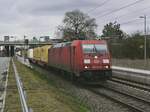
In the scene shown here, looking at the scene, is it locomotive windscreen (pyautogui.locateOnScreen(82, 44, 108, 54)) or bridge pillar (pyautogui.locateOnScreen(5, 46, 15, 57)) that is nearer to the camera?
locomotive windscreen (pyautogui.locateOnScreen(82, 44, 108, 54))

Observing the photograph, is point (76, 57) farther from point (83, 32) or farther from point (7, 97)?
point (83, 32)

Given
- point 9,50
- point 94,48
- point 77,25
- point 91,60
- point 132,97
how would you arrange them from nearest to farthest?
1. point 132,97
2. point 91,60
3. point 94,48
4. point 77,25
5. point 9,50

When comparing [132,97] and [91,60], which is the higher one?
[91,60]

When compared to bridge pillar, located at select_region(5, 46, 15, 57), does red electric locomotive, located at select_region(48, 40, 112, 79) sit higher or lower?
higher

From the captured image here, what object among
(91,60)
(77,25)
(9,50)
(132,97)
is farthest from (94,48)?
(9,50)

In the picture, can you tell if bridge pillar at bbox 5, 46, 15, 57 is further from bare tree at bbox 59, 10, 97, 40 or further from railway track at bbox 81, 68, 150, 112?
railway track at bbox 81, 68, 150, 112

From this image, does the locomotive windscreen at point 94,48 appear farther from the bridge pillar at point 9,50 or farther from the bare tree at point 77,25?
the bridge pillar at point 9,50

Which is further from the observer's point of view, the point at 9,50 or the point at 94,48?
the point at 9,50

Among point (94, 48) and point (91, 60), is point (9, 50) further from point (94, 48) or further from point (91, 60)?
point (91, 60)

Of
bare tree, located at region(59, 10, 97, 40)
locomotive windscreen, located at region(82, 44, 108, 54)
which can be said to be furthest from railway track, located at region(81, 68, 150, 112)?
bare tree, located at region(59, 10, 97, 40)

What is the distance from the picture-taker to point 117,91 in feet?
73.6

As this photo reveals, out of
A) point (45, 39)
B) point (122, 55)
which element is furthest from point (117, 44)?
point (45, 39)

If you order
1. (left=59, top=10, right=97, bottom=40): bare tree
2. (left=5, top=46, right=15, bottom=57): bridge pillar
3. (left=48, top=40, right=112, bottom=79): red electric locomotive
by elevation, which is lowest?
(left=5, top=46, right=15, bottom=57): bridge pillar

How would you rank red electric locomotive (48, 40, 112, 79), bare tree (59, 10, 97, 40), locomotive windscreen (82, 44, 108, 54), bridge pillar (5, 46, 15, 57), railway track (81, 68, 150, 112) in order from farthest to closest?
bridge pillar (5, 46, 15, 57) → bare tree (59, 10, 97, 40) → locomotive windscreen (82, 44, 108, 54) → red electric locomotive (48, 40, 112, 79) → railway track (81, 68, 150, 112)
